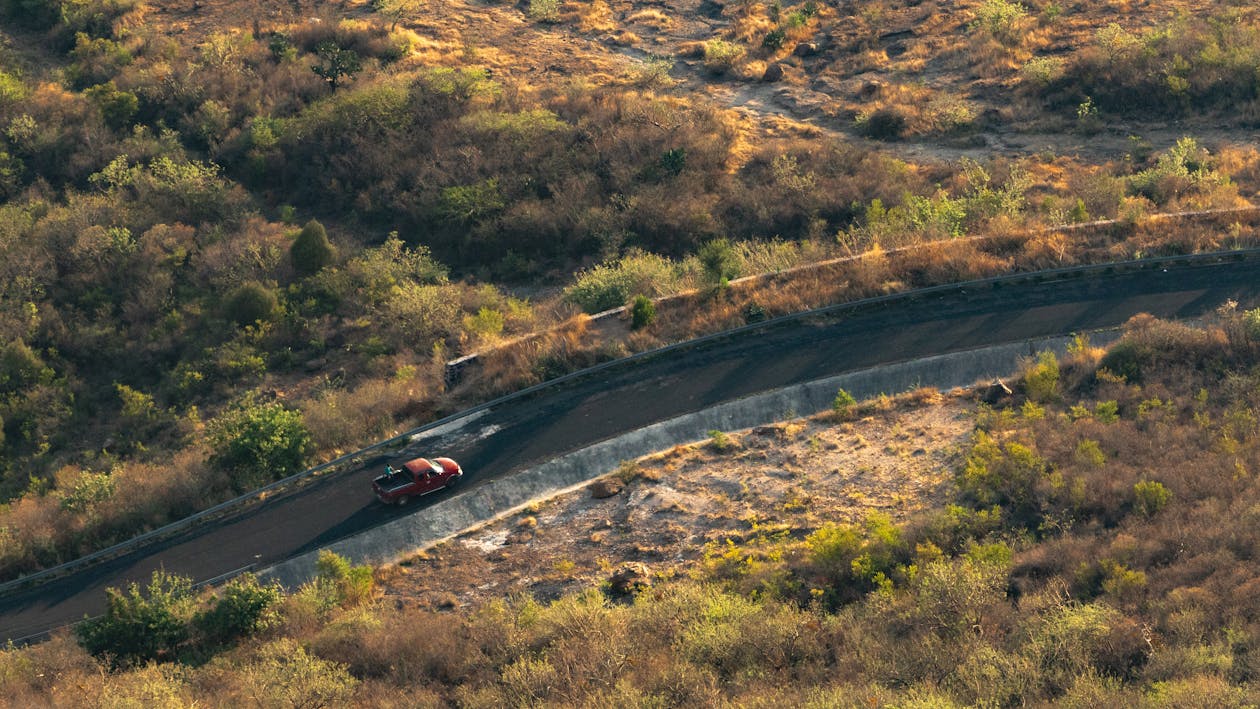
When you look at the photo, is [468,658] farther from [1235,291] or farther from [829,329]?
[1235,291]

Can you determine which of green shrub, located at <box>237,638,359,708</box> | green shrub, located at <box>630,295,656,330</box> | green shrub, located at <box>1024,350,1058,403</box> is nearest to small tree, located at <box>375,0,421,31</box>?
green shrub, located at <box>630,295,656,330</box>

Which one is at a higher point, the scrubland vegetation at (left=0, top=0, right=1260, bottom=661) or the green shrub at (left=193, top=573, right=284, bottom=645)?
the scrubland vegetation at (left=0, top=0, right=1260, bottom=661)

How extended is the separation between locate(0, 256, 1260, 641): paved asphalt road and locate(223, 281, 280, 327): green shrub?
11.1 m

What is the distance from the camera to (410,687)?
62.4 feet

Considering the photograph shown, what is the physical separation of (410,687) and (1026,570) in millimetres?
12195

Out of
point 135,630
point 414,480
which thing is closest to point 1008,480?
point 414,480

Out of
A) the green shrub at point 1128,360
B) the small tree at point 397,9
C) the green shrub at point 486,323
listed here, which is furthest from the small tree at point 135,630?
the small tree at point 397,9

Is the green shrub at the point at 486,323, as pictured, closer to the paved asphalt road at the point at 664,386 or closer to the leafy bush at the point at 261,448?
the paved asphalt road at the point at 664,386

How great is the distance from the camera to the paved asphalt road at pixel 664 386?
24672 mm

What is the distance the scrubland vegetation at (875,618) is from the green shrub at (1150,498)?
38 millimetres

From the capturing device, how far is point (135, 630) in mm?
21141

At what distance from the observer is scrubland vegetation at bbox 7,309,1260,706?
16.8 meters

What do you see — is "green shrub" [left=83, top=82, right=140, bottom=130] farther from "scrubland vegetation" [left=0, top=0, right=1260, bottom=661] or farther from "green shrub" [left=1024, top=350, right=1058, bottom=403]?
"green shrub" [left=1024, top=350, right=1058, bottom=403]

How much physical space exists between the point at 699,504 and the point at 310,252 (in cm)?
2050
